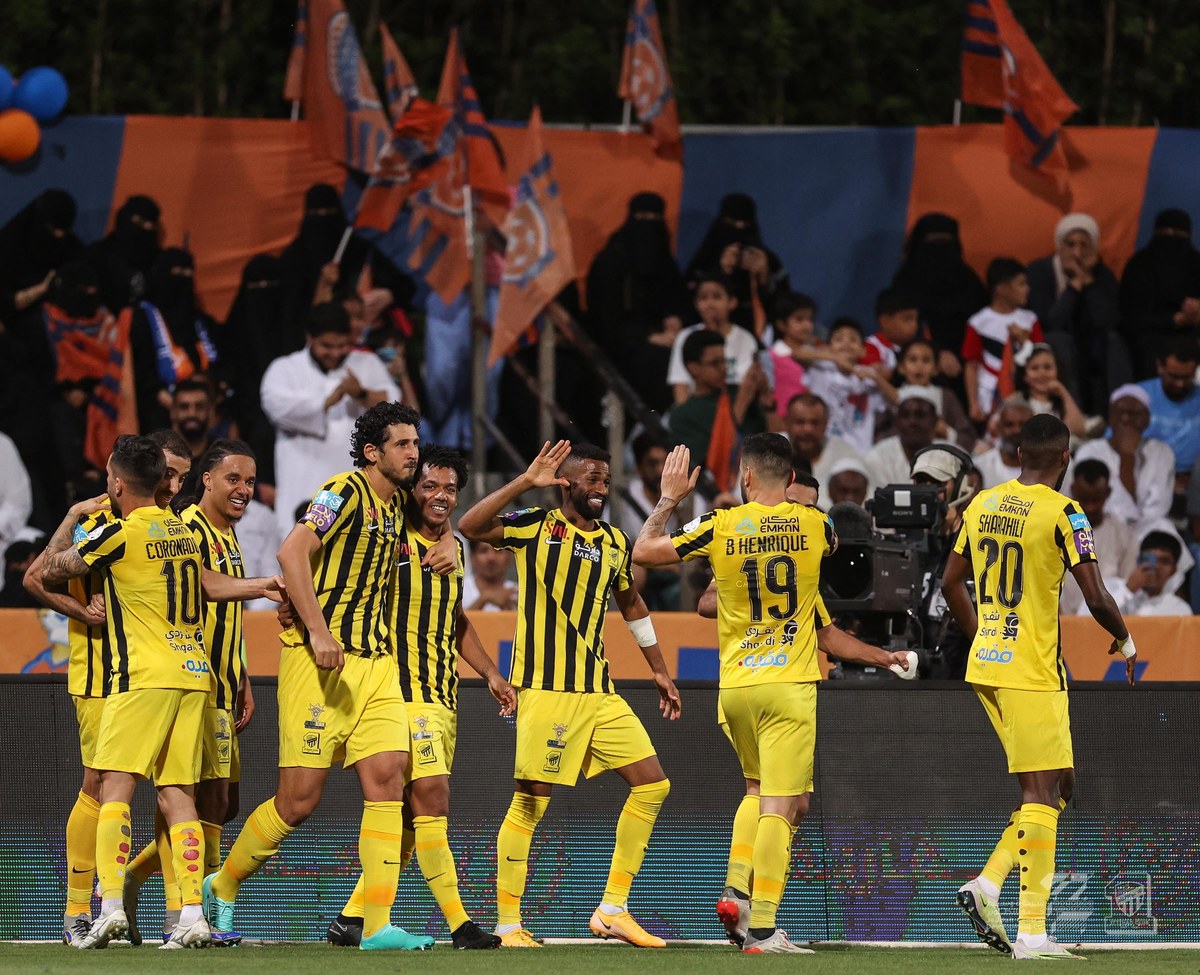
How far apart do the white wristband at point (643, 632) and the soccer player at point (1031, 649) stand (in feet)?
5.87

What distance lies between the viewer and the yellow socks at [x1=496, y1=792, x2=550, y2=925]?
896 centimetres

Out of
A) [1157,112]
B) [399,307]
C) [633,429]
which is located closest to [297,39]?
[399,307]

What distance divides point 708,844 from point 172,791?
2708 millimetres

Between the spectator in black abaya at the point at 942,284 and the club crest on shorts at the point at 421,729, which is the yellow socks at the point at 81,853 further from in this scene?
the spectator in black abaya at the point at 942,284

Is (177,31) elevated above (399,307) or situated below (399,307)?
above

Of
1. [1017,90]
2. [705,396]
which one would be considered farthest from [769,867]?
[1017,90]

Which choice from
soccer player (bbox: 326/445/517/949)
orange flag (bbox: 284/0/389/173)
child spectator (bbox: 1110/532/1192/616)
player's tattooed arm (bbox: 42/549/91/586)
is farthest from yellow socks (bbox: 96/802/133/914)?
orange flag (bbox: 284/0/389/173)

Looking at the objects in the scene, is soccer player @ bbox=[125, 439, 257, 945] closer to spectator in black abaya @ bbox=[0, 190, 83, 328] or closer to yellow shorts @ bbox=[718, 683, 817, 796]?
yellow shorts @ bbox=[718, 683, 817, 796]

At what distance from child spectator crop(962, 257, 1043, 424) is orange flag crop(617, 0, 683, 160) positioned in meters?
3.03

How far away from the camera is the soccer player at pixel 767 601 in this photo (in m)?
8.46

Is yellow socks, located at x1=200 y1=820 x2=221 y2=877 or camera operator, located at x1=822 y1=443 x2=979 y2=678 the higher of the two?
camera operator, located at x1=822 y1=443 x2=979 y2=678

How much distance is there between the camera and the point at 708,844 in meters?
9.59

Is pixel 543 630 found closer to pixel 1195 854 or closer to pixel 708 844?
pixel 708 844

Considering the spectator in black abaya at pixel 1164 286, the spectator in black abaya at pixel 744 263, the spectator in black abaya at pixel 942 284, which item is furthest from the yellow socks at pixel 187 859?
the spectator in black abaya at pixel 1164 286
